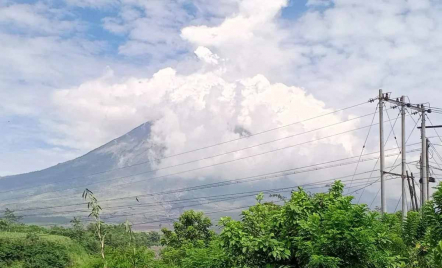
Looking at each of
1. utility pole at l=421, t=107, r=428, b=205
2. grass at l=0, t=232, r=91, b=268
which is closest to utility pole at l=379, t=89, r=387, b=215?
utility pole at l=421, t=107, r=428, b=205

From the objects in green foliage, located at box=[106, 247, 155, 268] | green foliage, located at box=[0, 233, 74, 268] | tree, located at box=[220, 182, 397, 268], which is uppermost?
tree, located at box=[220, 182, 397, 268]

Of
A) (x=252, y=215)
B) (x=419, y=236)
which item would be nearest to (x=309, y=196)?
(x=252, y=215)

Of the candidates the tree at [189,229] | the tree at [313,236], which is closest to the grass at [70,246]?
the tree at [189,229]

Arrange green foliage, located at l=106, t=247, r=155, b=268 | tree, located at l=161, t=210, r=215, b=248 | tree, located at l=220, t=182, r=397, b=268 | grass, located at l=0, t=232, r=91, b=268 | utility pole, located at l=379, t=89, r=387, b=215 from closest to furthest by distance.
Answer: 1. tree, located at l=220, t=182, r=397, b=268
2. green foliage, located at l=106, t=247, r=155, b=268
3. utility pole, located at l=379, t=89, r=387, b=215
4. tree, located at l=161, t=210, r=215, b=248
5. grass, located at l=0, t=232, r=91, b=268

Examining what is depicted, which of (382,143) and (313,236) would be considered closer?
(313,236)

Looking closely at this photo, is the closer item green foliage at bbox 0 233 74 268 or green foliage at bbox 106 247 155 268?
green foliage at bbox 106 247 155 268

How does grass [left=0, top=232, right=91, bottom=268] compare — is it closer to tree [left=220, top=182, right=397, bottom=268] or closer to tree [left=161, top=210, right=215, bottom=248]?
tree [left=161, top=210, right=215, bottom=248]

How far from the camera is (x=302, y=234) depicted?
948cm

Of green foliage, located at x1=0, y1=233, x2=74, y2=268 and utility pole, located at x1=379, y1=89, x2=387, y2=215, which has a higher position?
utility pole, located at x1=379, y1=89, x2=387, y2=215

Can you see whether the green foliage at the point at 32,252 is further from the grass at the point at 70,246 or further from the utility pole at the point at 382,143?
the utility pole at the point at 382,143

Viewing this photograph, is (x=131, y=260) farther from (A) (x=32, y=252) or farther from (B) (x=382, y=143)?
(A) (x=32, y=252)

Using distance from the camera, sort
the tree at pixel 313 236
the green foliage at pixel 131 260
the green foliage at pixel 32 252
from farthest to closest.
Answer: the green foliage at pixel 32 252 → the green foliage at pixel 131 260 → the tree at pixel 313 236

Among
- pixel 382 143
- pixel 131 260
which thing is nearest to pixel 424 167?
pixel 382 143

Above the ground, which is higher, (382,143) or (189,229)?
(382,143)
